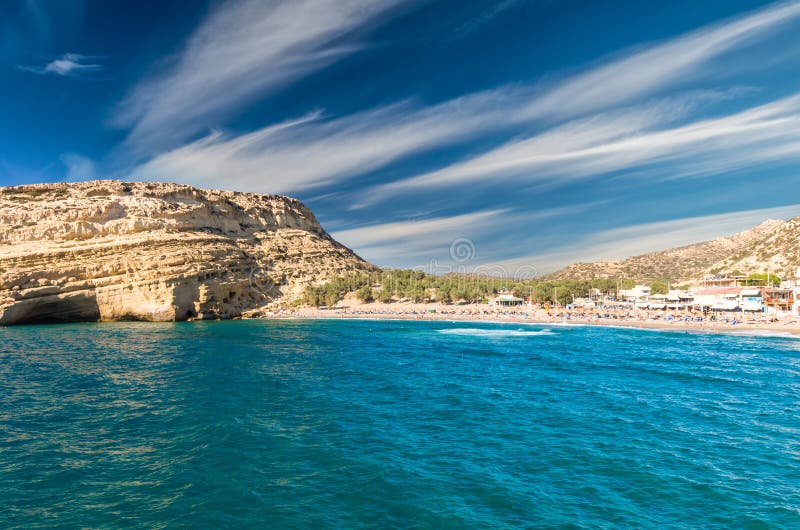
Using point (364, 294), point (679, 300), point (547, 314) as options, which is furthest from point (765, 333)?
point (364, 294)

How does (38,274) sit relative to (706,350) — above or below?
above

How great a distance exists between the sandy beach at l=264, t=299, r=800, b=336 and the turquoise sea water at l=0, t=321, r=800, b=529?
26.1 m

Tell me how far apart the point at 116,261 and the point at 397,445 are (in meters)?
61.9

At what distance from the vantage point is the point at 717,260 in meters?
133

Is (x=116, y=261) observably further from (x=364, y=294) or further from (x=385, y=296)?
(x=385, y=296)

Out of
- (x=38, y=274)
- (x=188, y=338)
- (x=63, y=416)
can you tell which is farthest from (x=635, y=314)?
(x=38, y=274)

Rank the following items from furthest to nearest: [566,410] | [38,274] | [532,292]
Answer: [532,292], [38,274], [566,410]

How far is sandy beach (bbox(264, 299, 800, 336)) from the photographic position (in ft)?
155

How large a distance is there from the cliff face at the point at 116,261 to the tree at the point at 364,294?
13.6 metres

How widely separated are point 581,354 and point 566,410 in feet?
54.0

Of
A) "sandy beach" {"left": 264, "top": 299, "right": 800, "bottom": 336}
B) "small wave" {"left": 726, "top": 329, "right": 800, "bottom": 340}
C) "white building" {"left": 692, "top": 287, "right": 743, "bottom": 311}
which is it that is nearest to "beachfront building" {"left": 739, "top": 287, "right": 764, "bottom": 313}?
"white building" {"left": 692, "top": 287, "right": 743, "bottom": 311}

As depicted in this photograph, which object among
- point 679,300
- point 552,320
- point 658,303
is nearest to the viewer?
point 552,320

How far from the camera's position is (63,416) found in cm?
1452

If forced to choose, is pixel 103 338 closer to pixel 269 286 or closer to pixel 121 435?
pixel 121 435
